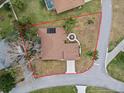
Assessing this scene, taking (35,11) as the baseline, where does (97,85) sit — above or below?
below

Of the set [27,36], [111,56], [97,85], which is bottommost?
[97,85]

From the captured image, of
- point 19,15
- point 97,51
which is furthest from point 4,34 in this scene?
point 97,51

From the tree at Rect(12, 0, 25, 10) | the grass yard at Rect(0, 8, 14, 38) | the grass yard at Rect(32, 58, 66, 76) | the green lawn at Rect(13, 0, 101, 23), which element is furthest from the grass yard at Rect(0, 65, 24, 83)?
the tree at Rect(12, 0, 25, 10)

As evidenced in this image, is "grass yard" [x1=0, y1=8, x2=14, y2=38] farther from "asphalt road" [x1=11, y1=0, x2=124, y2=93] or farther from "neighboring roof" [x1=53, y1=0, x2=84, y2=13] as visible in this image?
"asphalt road" [x1=11, y1=0, x2=124, y2=93]

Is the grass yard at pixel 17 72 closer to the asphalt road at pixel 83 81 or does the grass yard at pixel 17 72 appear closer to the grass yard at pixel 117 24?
the asphalt road at pixel 83 81

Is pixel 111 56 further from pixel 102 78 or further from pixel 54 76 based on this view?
pixel 54 76
